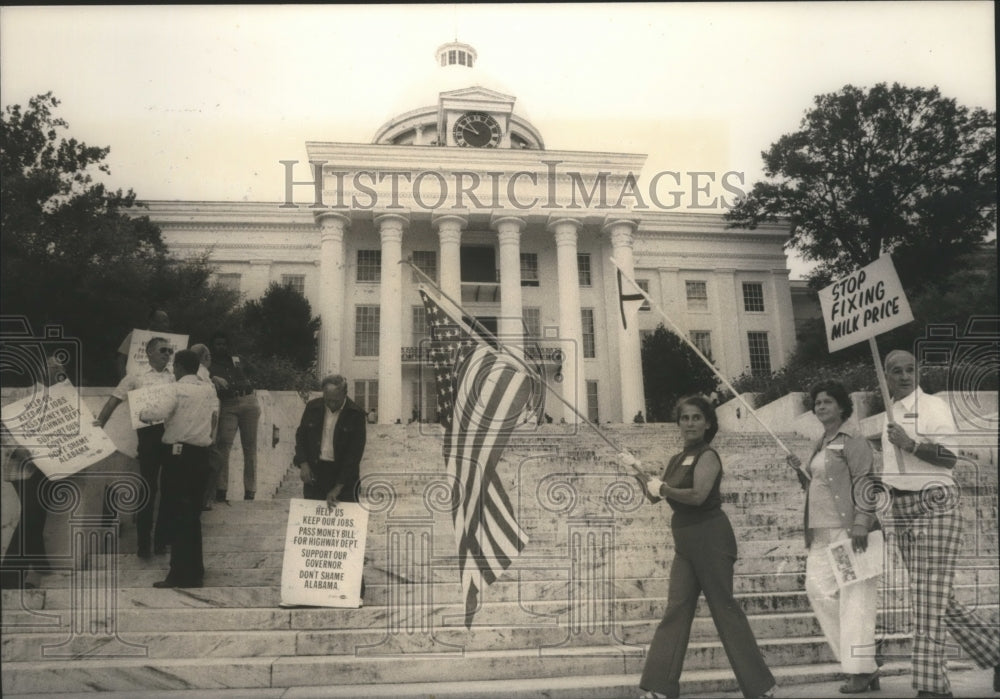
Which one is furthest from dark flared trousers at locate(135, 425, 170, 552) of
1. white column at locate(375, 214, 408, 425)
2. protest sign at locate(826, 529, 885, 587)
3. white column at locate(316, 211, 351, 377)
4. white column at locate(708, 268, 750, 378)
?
white column at locate(708, 268, 750, 378)

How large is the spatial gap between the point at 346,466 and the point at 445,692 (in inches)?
75.5

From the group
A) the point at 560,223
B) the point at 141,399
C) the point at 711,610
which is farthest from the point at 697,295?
the point at 141,399

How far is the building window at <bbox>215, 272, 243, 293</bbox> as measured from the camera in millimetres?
8922

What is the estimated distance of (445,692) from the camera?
476 centimetres

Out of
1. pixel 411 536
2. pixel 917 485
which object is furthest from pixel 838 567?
pixel 411 536

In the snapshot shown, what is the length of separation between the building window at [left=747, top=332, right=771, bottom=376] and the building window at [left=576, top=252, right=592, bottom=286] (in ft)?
12.7

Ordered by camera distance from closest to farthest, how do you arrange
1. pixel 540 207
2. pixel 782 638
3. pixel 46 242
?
pixel 782 638, pixel 46 242, pixel 540 207

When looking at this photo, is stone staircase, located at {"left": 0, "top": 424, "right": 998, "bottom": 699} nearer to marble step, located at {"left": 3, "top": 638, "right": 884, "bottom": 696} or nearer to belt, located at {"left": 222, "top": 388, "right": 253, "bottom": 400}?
marble step, located at {"left": 3, "top": 638, "right": 884, "bottom": 696}

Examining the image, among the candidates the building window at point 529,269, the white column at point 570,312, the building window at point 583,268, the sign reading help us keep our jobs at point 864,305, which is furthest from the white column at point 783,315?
the building window at point 529,269

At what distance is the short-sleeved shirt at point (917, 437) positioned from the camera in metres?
5.13

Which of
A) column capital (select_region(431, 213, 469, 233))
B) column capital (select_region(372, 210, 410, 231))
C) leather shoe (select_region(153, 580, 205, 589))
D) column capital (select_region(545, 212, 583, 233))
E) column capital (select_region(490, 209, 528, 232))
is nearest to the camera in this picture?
leather shoe (select_region(153, 580, 205, 589))

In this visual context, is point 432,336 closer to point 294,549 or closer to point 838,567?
point 294,549

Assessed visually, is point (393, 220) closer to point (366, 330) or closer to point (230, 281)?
point (366, 330)

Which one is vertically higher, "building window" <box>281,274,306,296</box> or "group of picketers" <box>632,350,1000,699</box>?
"building window" <box>281,274,306,296</box>
